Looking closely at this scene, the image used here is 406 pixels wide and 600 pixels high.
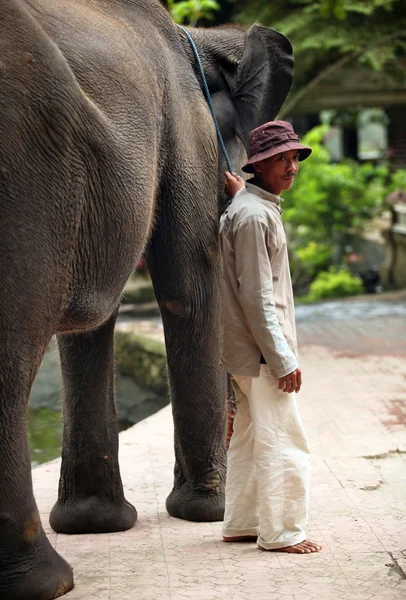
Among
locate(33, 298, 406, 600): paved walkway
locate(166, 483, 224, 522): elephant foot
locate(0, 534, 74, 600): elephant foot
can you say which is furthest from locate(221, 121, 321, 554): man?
locate(0, 534, 74, 600): elephant foot

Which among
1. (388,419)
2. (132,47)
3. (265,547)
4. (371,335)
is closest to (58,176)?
(132,47)

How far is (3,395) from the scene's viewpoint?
366 cm

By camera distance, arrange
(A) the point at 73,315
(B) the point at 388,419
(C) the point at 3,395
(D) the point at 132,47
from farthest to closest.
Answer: (B) the point at 388,419, (D) the point at 132,47, (A) the point at 73,315, (C) the point at 3,395

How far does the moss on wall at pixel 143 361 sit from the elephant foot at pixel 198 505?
5182 mm

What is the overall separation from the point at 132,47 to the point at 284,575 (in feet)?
6.74

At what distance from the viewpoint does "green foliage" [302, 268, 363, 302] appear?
17.6 meters

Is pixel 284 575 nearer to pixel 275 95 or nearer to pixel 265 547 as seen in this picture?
pixel 265 547

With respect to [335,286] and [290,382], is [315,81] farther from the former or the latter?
[290,382]

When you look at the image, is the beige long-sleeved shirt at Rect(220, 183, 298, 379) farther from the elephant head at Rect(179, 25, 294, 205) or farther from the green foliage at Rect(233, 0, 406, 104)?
the green foliage at Rect(233, 0, 406, 104)

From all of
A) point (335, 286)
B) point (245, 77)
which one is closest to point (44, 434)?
point (245, 77)

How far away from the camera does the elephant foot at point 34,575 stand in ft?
12.4

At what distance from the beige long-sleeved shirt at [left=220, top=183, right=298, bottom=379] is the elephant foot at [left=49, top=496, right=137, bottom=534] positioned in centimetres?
94

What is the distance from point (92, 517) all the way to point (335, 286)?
510 inches

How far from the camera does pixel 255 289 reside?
4328 millimetres
